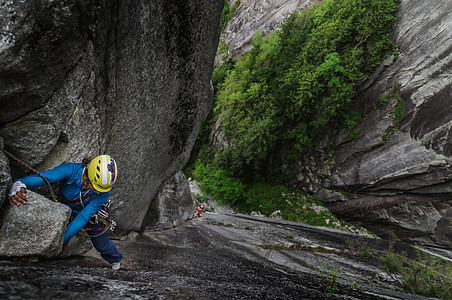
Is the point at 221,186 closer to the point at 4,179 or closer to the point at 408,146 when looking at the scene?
the point at 408,146

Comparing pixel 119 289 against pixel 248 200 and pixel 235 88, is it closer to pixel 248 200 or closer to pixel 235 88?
pixel 248 200

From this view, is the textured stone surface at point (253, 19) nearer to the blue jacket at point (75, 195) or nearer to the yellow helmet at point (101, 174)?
the yellow helmet at point (101, 174)

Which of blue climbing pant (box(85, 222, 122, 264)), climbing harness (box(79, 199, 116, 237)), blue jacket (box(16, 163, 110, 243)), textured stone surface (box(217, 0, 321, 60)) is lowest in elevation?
blue climbing pant (box(85, 222, 122, 264))

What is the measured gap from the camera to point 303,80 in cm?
1359

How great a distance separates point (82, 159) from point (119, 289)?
208cm

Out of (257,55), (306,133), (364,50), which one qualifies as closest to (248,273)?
(306,133)

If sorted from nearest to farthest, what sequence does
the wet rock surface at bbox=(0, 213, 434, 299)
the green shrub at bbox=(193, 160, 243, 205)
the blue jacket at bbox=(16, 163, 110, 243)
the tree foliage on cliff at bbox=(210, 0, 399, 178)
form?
the wet rock surface at bbox=(0, 213, 434, 299)
the blue jacket at bbox=(16, 163, 110, 243)
the tree foliage on cliff at bbox=(210, 0, 399, 178)
the green shrub at bbox=(193, 160, 243, 205)

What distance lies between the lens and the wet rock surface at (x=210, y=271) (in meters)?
2.01

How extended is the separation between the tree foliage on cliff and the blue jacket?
12.3m

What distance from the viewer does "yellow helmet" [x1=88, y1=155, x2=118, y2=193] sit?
2777 mm

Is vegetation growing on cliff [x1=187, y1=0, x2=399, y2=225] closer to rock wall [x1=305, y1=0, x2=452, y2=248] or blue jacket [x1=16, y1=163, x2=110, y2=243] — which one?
rock wall [x1=305, y1=0, x2=452, y2=248]

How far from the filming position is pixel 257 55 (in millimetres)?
18109

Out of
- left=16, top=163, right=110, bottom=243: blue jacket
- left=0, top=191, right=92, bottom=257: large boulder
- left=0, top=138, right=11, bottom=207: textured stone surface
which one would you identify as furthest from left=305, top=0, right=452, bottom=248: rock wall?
left=0, top=138, right=11, bottom=207: textured stone surface

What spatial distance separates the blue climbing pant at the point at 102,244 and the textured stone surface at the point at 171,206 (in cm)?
340
